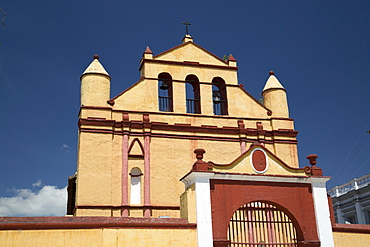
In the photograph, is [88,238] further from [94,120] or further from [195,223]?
[94,120]

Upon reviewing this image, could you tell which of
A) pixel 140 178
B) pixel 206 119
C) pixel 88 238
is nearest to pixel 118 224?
pixel 88 238

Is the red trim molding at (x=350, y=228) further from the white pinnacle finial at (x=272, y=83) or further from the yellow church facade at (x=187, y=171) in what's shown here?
the white pinnacle finial at (x=272, y=83)

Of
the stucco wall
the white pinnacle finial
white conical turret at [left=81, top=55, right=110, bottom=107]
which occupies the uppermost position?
the white pinnacle finial

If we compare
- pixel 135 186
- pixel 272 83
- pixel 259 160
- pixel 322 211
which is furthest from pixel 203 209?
pixel 272 83

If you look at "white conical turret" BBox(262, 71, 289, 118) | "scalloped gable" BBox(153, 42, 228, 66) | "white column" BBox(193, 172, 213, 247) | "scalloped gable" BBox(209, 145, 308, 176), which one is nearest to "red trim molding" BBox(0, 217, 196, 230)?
"white column" BBox(193, 172, 213, 247)

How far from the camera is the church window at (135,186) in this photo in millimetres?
19812

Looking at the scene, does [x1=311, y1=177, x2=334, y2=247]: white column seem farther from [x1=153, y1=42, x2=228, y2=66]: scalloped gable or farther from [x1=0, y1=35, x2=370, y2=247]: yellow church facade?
[x1=153, y1=42, x2=228, y2=66]: scalloped gable

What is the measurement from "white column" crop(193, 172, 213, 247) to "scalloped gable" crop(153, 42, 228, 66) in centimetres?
965

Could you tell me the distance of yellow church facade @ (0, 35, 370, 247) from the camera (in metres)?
13.3

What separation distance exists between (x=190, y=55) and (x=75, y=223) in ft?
40.9

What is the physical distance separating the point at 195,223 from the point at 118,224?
7.49ft

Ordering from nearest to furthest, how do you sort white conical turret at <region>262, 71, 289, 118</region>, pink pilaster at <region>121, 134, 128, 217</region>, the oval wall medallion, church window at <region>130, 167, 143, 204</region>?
the oval wall medallion → pink pilaster at <region>121, 134, 128, 217</region> → church window at <region>130, 167, 143, 204</region> → white conical turret at <region>262, 71, 289, 118</region>

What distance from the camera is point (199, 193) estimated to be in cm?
1401

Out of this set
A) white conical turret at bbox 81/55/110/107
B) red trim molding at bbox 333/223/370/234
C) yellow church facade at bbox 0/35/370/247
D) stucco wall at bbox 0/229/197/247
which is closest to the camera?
stucco wall at bbox 0/229/197/247
